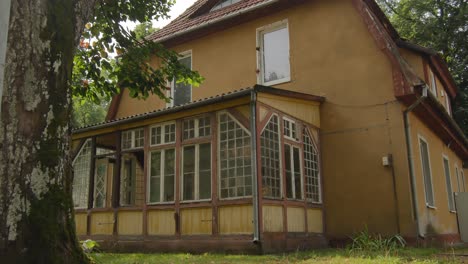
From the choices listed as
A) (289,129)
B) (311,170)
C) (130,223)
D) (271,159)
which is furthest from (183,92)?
(271,159)

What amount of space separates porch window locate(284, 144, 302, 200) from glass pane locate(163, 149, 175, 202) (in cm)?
258

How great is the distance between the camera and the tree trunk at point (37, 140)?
12.4 ft

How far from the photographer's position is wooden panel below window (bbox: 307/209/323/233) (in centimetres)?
1013

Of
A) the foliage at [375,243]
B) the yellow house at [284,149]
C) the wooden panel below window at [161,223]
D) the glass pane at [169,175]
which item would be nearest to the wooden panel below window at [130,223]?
the yellow house at [284,149]

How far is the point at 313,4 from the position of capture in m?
12.1

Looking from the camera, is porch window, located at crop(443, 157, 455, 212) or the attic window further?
the attic window

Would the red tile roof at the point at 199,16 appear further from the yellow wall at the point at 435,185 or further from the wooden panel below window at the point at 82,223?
the wooden panel below window at the point at 82,223

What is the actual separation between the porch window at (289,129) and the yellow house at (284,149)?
0.04 metres

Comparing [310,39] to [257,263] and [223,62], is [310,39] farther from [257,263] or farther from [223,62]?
Result: [257,263]

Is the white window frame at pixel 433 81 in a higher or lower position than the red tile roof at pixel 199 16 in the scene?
lower

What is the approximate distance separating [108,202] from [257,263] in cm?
692

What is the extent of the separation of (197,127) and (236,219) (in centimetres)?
228

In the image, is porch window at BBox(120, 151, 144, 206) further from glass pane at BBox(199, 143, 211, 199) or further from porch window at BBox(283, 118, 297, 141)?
porch window at BBox(283, 118, 297, 141)

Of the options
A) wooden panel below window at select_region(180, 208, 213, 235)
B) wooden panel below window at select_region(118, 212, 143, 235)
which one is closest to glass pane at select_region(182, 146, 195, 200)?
wooden panel below window at select_region(180, 208, 213, 235)
